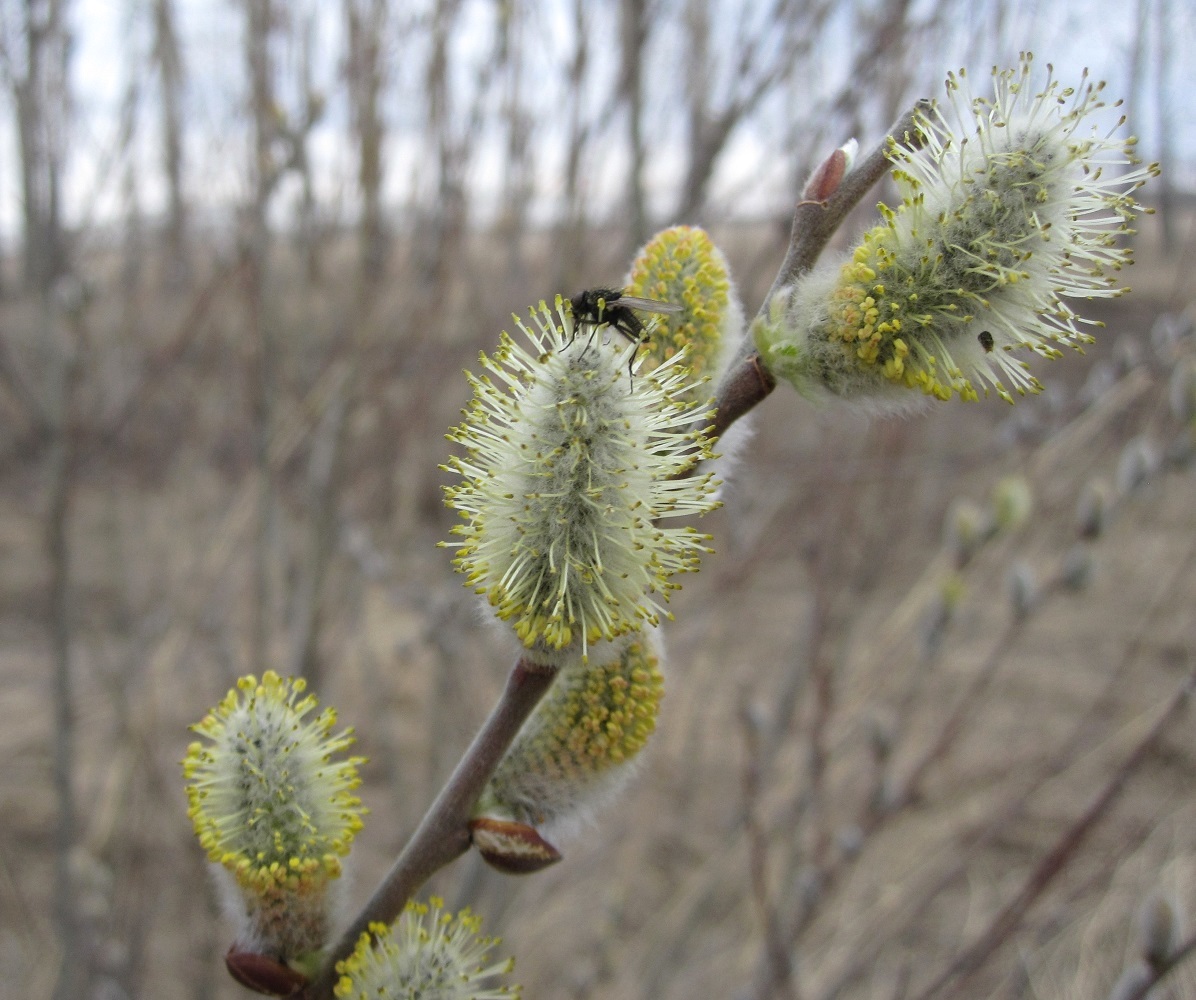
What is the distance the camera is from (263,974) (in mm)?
750

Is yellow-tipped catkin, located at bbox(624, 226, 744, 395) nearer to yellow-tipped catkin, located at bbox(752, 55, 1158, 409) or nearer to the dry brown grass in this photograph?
yellow-tipped catkin, located at bbox(752, 55, 1158, 409)

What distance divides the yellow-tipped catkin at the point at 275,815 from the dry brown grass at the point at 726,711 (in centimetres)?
28

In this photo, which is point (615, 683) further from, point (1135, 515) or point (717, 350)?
point (1135, 515)

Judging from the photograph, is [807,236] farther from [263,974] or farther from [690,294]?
[263,974]

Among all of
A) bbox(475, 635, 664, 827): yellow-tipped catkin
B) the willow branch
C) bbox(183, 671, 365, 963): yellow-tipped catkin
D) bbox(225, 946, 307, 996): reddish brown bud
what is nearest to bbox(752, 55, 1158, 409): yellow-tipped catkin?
the willow branch

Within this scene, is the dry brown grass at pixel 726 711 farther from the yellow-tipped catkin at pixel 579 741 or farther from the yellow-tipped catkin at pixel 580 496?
the yellow-tipped catkin at pixel 580 496

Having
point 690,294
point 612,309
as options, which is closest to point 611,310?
point 612,309

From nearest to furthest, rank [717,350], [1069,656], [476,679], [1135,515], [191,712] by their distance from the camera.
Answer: [717,350] → [476,679] → [1135,515] → [191,712] → [1069,656]

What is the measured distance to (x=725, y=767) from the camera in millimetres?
4684

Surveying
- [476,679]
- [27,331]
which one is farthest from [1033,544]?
[27,331]

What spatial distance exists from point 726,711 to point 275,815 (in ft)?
14.6

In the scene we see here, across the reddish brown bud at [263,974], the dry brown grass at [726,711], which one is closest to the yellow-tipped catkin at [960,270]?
the dry brown grass at [726,711]

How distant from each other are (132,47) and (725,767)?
3.89 metres

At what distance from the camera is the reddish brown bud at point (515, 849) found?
28.6 inches
